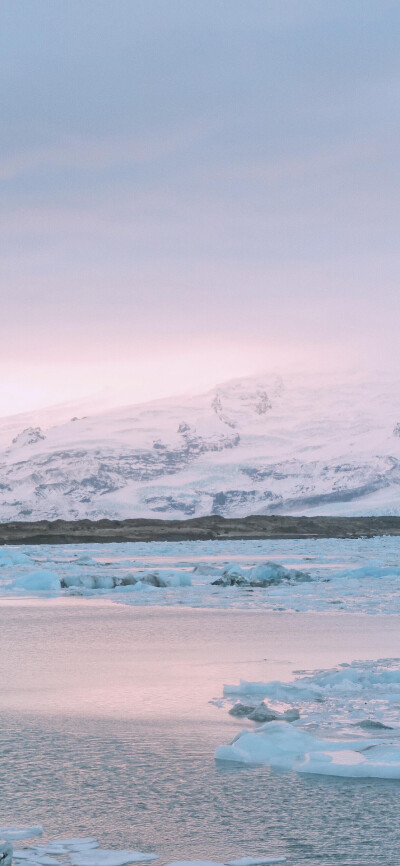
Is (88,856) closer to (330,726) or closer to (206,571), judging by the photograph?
(330,726)

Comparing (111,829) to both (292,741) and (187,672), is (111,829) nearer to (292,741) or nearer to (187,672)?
(292,741)

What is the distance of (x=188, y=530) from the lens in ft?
354

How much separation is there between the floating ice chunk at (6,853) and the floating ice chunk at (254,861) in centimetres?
112

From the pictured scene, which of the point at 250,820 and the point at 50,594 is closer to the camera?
the point at 250,820

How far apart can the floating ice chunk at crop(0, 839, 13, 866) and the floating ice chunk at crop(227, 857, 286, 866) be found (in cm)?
112

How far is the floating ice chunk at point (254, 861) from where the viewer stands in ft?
17.3

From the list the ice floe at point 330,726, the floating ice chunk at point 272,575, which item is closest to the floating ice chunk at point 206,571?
the floating ice chunk at point 272,575

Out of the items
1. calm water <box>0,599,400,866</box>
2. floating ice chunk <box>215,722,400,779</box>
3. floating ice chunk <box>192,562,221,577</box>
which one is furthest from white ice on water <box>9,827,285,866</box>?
floating ice chunk <box>192,562,221,577</box>

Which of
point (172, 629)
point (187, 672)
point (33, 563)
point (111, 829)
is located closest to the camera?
point (111, 829)

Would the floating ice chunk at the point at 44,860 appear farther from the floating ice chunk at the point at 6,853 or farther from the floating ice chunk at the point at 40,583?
the floating ice chunk at the point at 40,583

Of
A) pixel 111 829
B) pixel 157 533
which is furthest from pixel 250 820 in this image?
pixel 157 533

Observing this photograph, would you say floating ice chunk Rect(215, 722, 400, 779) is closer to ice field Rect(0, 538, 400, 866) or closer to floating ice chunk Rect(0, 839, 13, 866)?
ice field Rect(0, 538, 400, 866)

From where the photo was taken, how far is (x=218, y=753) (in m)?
7.62

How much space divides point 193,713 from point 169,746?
1.34 meters
